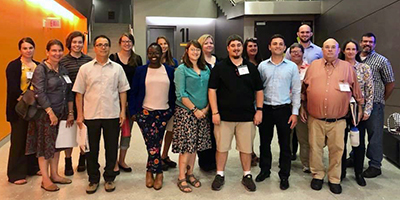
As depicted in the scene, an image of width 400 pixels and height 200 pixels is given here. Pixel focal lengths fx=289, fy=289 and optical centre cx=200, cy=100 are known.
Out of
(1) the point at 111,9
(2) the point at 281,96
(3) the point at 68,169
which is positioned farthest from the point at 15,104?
(1) the point at 111,9

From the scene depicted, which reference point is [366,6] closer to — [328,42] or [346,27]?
[346,27]

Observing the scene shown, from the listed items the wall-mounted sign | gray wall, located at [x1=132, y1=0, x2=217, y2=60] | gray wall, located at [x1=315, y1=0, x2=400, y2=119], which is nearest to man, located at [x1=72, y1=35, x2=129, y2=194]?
gray wall, located at [x1=315, y1=0, x2=400, y2=119]

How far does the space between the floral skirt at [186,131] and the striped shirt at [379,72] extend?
204 cm

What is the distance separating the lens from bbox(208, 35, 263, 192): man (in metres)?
2.84

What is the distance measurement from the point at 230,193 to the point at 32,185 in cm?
209

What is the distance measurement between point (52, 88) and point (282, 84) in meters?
2.29

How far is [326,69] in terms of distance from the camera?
9.56 ft

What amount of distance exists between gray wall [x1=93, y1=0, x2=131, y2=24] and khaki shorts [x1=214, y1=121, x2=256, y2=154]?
1501 centimetres

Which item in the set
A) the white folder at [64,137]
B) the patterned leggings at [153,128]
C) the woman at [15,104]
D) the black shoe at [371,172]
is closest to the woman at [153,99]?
the patterned leggings at [153,128]

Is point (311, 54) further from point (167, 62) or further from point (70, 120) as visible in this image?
point (70, 120)

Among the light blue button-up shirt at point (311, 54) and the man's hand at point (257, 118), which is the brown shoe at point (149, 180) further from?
the light blue button-up shirt at point (311, 54)

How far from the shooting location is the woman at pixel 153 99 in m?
2.89

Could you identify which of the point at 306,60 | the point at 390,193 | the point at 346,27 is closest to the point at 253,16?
the point at 346,27

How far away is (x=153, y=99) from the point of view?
290cm
